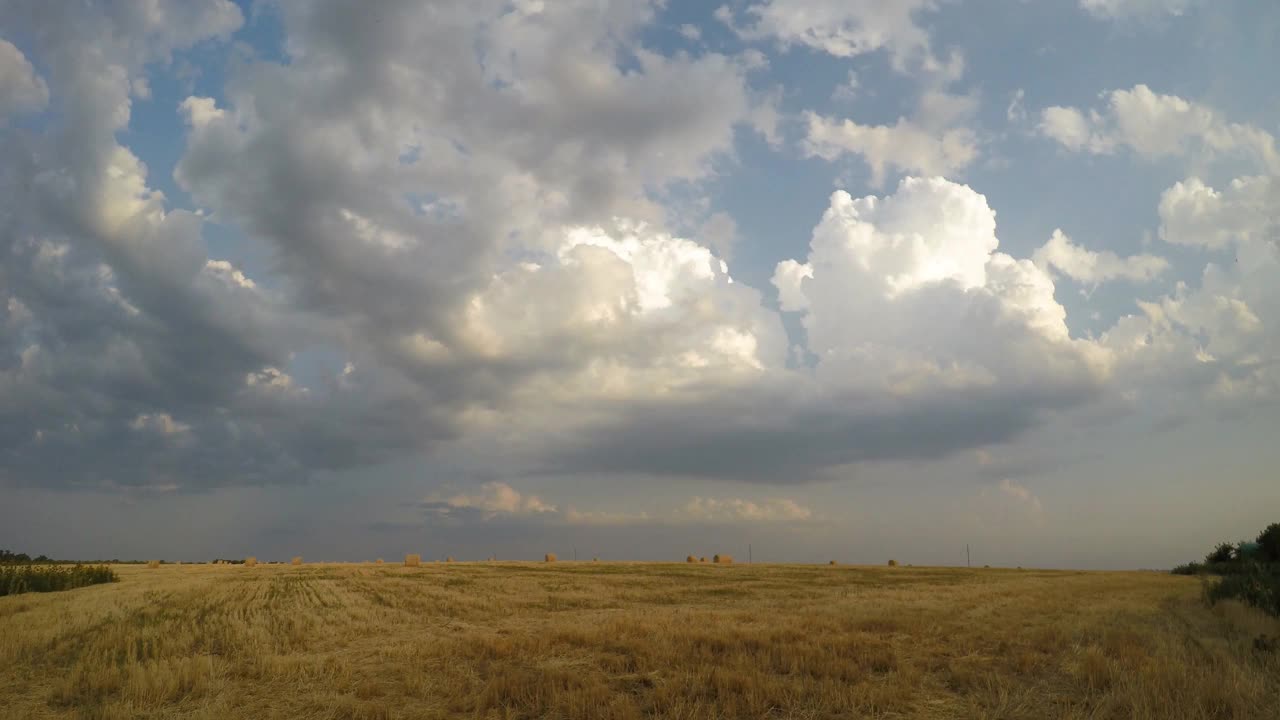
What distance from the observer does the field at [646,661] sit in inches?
429

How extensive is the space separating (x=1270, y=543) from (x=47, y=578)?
7983cm

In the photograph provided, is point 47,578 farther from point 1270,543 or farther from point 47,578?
point 1270,543

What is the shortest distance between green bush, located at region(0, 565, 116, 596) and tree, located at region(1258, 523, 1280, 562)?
2975 inches

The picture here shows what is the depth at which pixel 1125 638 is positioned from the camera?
15352 mm

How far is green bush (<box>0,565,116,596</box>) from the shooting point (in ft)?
115

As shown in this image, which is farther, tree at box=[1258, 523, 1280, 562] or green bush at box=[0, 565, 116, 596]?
tree at box=[1258, 523, 1280, 562]

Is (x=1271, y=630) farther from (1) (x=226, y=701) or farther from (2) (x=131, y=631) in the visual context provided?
(2) (x=131, y=631)

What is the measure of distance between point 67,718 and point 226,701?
6.94ft

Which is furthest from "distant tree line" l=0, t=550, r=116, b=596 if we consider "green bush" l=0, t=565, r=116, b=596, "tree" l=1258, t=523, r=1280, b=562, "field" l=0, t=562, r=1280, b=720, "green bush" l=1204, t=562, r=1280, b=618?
"tree" l=1258, t=523, r=1280, b=562

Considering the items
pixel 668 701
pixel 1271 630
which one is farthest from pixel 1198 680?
pixel 1271 630

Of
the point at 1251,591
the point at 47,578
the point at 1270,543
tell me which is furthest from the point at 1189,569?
the point at 47,578

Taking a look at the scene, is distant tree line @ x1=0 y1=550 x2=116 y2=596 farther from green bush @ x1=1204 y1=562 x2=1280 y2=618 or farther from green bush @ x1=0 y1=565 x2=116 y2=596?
green bush @ x1=1204 y1=562 x2=1280 y2=618

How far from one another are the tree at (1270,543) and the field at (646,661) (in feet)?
129

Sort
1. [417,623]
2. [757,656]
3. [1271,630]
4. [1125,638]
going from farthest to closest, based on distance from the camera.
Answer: [417,623] < [1271,630] < [1125,638] < [757,656]
